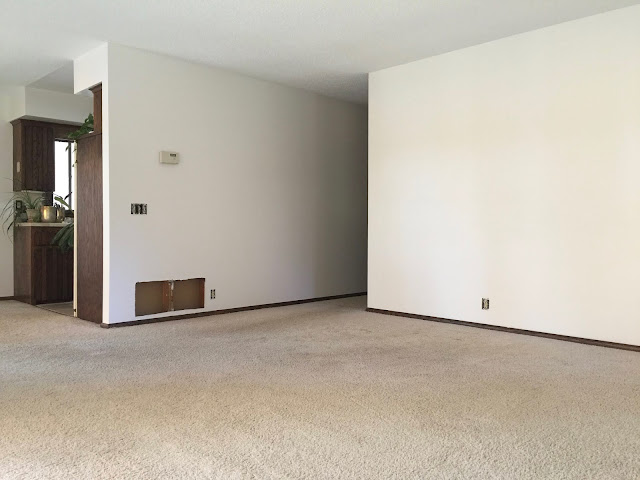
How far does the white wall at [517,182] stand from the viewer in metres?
4.23

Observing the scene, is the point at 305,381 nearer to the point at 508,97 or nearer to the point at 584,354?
the point at 584,354

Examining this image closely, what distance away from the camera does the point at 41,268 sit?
21.6 ft

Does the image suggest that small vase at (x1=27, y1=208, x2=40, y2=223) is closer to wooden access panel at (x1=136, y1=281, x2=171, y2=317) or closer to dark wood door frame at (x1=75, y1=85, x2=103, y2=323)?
dark wood door frame at (x1=75, y1=85, x2=103, y2=323)

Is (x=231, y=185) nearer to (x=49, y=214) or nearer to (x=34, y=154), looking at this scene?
(x=49, y=214)

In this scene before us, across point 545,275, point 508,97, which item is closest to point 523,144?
point 508,97

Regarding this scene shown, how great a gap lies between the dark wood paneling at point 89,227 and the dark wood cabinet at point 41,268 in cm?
147

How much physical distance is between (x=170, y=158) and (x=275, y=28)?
1.59m

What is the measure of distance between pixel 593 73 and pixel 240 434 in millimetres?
3772

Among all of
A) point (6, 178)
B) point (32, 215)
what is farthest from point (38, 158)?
point (32, 215)

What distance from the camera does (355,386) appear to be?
313cm

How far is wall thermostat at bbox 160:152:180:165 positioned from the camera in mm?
5254

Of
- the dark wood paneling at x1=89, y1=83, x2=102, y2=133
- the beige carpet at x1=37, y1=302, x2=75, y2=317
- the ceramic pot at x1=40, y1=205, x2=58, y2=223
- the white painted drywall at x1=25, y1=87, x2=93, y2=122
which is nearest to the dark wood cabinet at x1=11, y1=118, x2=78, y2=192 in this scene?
the white painted drywall at x1=25, y1=87, x2=93, y2=122

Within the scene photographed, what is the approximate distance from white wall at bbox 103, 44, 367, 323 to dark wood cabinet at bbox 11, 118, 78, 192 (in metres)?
2.62

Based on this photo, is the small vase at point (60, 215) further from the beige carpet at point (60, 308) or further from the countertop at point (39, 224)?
the beige carpet at point (60, 308)
